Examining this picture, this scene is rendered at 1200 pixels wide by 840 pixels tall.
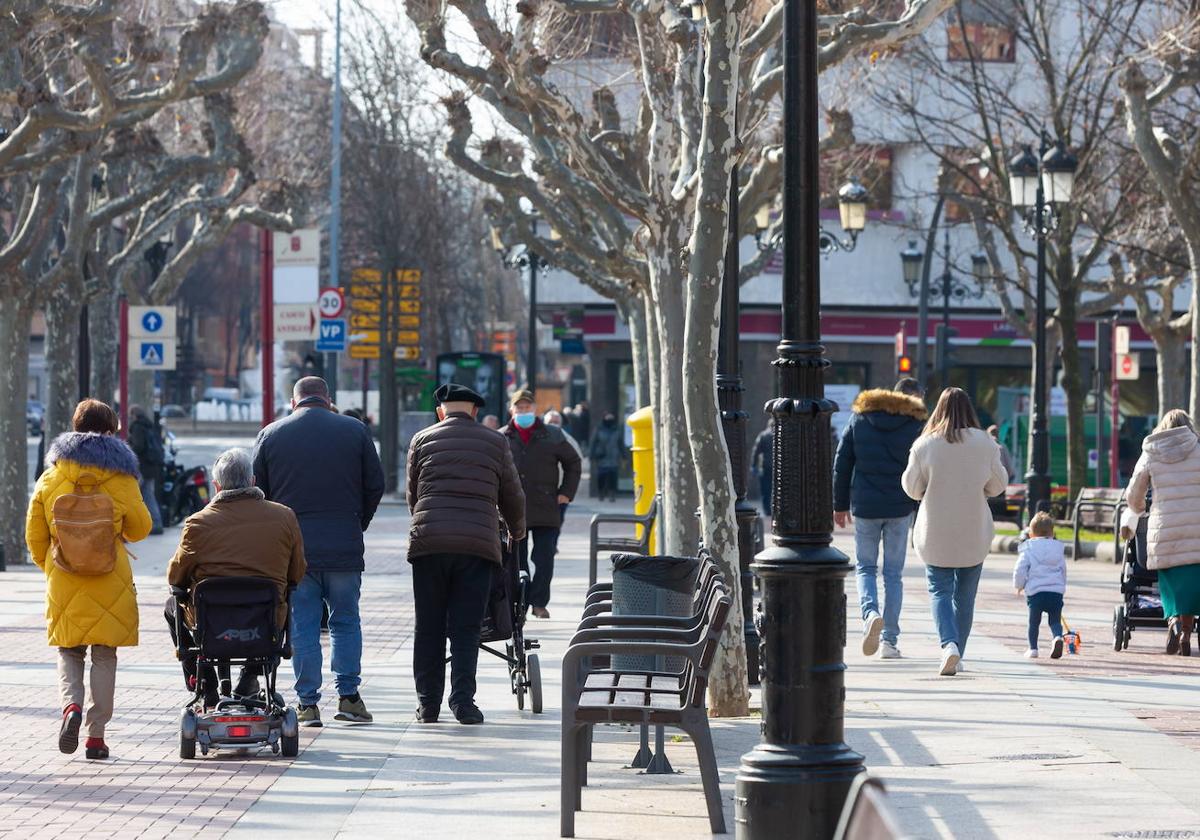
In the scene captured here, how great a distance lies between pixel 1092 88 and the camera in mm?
35188

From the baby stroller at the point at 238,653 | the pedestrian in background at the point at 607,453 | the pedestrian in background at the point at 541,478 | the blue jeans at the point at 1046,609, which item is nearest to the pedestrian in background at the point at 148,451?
the pedestrian in background at the point at 541,478

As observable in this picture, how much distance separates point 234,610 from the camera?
9438 mm

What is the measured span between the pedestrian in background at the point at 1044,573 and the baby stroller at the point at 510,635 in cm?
382

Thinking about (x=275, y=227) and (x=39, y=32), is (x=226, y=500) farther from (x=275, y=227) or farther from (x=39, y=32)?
(x=275, y=227)

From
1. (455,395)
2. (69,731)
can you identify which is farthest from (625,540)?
(69,731)

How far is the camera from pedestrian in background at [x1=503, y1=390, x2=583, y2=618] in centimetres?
1673

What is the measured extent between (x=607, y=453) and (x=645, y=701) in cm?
3021

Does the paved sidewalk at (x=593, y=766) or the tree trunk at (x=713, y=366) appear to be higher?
the tree trunk at (x=713, y=366)

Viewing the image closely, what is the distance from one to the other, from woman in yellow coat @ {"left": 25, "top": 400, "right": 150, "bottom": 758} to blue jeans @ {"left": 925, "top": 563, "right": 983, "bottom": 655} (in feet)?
16.9

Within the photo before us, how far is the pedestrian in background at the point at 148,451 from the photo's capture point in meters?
26.5

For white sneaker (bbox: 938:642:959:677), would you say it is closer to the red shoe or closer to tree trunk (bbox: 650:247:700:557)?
tree trunk (bbox: 650:247:700:557)

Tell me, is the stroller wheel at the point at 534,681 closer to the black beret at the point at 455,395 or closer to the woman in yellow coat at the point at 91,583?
the black beret at the point at 455,395

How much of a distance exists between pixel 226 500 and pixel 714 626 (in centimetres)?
299

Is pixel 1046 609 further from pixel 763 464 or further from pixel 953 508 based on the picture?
pixel 763 464
